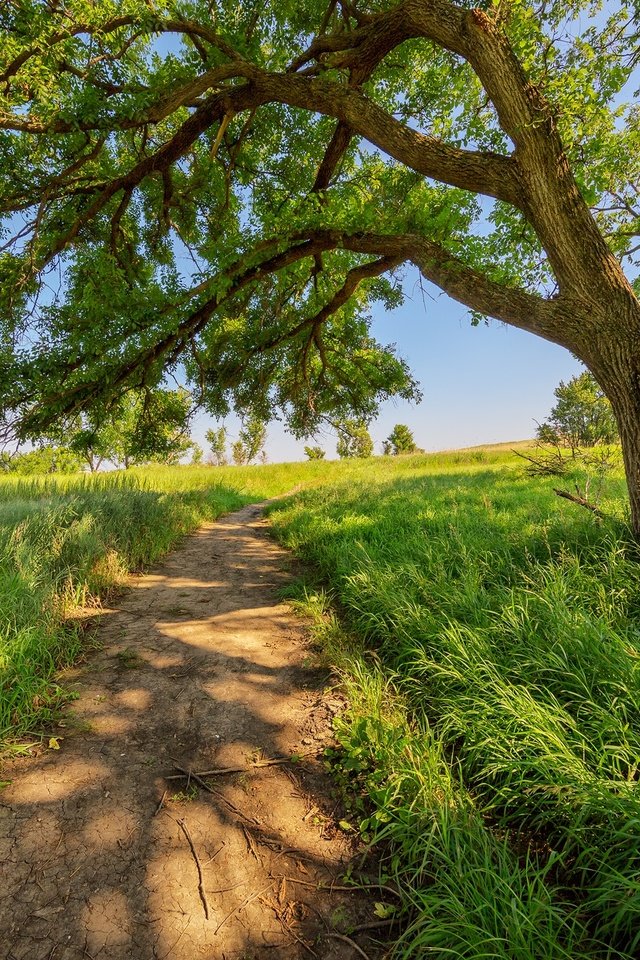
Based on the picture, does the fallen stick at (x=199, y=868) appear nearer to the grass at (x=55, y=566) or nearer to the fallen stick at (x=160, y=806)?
the fallen stick at (x=160, y=806)

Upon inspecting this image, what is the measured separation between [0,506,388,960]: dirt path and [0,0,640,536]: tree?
3.71m

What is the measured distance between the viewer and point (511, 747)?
6.37 feet

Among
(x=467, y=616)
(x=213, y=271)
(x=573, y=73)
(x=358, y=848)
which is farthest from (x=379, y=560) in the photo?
(x=573, y=73)

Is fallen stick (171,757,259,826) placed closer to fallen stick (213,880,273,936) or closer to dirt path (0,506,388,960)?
dirt path (0,506,388,960)

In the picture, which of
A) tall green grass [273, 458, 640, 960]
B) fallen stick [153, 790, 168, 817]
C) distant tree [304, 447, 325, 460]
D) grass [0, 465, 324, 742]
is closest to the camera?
tall green grass [273, 458, 640, 960]

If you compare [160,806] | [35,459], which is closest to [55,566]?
[160,806]

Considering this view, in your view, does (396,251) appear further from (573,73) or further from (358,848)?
(358,848)

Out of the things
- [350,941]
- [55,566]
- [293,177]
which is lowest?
[350,941]

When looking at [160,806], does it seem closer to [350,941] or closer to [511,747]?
[350,941]

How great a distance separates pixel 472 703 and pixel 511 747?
39 cm

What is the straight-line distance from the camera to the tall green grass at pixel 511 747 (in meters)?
1.42

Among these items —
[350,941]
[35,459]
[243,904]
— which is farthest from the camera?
[35,459]

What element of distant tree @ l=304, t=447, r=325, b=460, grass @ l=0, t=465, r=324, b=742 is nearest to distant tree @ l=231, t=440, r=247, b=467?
distant tree @ l=304, t=447, r=325, b=460

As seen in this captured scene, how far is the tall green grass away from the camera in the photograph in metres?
1.42
